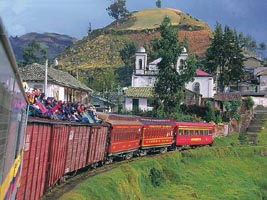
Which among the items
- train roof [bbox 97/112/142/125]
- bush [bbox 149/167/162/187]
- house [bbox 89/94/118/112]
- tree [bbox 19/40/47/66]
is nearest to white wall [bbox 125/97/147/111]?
house [bbox 89/94/118/112]

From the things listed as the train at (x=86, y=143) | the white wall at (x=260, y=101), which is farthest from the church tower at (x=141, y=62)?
the train at (x=86, y=143)

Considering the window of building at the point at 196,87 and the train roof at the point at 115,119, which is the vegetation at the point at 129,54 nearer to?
the window of building at the point at 196,87

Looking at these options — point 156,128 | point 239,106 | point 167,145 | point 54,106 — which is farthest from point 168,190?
point 239,106

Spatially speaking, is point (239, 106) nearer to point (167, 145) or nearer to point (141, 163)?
point (167, 145)

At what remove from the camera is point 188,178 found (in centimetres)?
3934

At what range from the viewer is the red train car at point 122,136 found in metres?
30.5

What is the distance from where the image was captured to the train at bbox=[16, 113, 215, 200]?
1254cm

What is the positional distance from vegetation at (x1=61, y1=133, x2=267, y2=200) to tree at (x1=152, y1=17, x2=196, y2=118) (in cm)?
1035

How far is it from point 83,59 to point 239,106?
8655 centimetres

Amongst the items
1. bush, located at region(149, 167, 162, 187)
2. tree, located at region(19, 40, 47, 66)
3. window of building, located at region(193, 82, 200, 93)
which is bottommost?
bush, located at region(149, 167, 162, 187)

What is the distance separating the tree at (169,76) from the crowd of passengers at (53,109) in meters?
35.7

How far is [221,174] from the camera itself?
4466cm

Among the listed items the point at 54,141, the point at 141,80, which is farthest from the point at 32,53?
the point at 54,141

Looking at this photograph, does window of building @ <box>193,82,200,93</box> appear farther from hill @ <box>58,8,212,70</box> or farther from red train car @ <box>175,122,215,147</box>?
hill @ <box>58,8,212,70</box>
